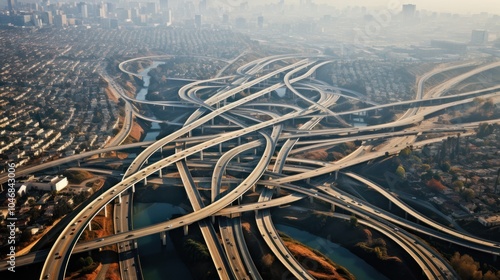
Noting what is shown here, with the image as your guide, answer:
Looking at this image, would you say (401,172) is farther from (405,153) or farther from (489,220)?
(489,220)

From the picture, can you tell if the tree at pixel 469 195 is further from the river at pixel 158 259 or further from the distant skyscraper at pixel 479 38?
the distant skyscraper at pixel 479 38

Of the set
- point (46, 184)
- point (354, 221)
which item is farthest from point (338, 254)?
point (46, 184)

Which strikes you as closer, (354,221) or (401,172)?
(354,221)

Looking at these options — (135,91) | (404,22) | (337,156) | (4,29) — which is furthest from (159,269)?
(404,22)

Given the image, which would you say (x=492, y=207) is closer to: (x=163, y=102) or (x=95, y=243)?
(x=95, y=243)

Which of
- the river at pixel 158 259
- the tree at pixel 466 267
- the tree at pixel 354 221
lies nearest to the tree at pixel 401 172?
the tree at pixel 354 221
